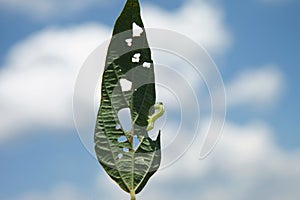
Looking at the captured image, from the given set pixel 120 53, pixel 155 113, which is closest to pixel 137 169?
pixel 155 113

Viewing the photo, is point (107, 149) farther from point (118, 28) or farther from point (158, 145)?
point (118, 28)

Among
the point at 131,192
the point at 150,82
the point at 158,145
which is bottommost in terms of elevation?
the point at 131,192

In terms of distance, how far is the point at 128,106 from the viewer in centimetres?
140

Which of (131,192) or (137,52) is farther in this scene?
(137,52)

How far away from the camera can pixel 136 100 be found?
1402mm

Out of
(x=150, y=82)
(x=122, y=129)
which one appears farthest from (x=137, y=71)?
(x=122, y=129)

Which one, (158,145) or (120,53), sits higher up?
(120,53)

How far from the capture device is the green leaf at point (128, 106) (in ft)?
4.37

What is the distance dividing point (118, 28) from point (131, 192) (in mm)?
410

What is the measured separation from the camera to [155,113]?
4.60 ft

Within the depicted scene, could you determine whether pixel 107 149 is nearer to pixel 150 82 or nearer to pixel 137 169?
pixel 137 169

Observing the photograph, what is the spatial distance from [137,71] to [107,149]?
218mm

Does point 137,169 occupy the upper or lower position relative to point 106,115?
lower

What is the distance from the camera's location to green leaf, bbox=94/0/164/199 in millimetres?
1331
